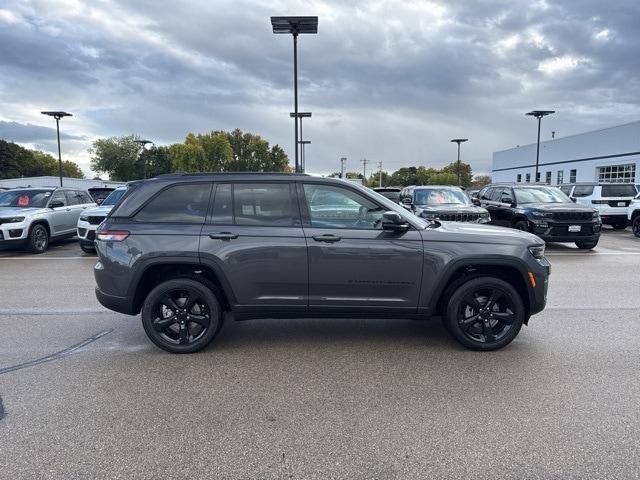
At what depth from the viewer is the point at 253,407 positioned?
3.54 metres

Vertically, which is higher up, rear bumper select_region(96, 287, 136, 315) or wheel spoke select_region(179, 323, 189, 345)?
rear bumper select_region(96, 287, 136, 315)

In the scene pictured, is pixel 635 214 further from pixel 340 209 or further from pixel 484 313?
pixel 340 209

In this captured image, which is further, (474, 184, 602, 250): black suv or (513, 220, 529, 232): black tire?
(513, 220, 529, 232): black tire

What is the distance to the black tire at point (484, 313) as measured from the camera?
4559mm

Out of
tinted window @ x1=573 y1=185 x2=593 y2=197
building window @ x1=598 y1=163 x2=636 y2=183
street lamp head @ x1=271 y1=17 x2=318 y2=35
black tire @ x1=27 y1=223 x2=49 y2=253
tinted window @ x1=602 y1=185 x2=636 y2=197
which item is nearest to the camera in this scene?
black tire @ x1=27 y1=223 x2=49 y2=253

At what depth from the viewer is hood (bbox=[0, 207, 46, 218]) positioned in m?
11.2

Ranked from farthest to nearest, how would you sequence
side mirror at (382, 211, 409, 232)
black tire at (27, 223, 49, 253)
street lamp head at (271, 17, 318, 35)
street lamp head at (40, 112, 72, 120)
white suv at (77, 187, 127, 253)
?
street lamp head at (40, 112, 72, 120) < street lamp head at (271, 17, 318, 35) < black tire at (27, 223, 49, 253) < white suv at (77, 187, 127, 253) < side mirror at (382, 211, 409, 232)

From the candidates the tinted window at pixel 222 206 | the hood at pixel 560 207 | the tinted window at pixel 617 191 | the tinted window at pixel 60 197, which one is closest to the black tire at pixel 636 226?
the tinted window at pixel 617 191

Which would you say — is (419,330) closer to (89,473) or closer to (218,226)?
(218,226)

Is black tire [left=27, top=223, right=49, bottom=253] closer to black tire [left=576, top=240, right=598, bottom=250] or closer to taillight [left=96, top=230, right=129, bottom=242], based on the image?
taillight [left=96, top=230, right=129, bottom=242]

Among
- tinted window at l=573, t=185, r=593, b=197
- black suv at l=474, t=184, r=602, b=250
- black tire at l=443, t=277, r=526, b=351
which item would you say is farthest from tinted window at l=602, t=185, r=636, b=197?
black tire at l=443, t=277, r=526, b=351

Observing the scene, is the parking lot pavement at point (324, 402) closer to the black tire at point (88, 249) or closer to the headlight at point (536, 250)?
the headlight at point (536, 250)

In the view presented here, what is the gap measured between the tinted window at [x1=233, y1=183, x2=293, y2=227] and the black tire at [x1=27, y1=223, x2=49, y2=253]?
933 cm

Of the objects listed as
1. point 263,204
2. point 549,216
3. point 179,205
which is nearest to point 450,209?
point 549,216
